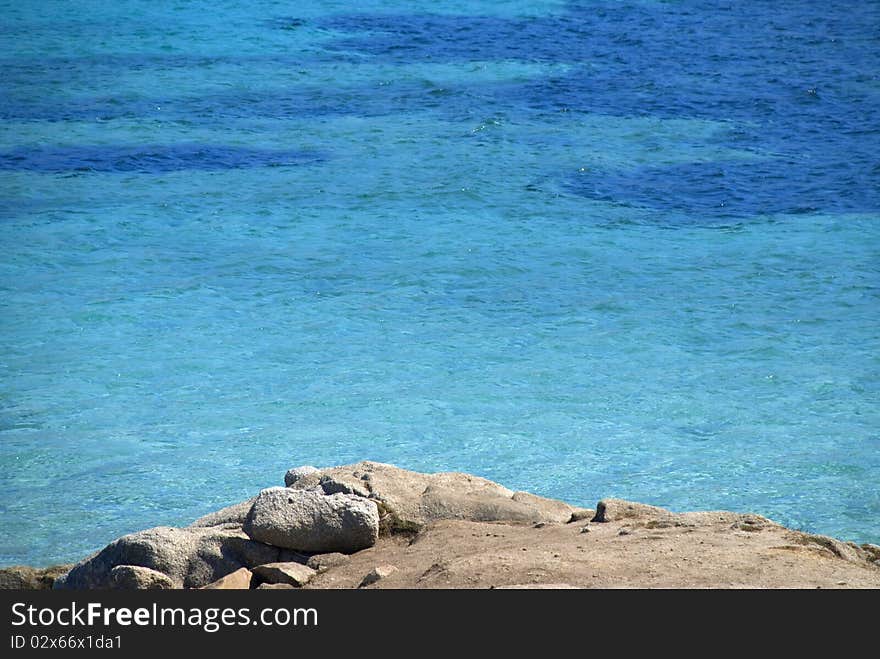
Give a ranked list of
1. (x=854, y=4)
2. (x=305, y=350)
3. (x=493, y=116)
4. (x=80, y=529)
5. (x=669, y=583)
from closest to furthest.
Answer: (x=669, y=583)
(x=80, y=529)
(x=305, y=350)
(x=493, y=116)
(x=854, y=4)

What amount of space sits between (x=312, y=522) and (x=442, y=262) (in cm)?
579

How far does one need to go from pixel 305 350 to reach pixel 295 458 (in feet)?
5.54

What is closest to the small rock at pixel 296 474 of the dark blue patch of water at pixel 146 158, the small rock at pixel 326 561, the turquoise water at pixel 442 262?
the small rock at pixel 326 561

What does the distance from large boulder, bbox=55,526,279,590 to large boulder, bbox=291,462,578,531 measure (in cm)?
49

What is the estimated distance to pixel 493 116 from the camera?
46.9 feet

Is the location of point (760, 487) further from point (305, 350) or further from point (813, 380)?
point (305, 350)

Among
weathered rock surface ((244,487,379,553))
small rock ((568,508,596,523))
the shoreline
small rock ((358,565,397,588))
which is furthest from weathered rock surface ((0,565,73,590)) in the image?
small rock ((568,508,596,523))

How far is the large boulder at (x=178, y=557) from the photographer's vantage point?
15.6 ft

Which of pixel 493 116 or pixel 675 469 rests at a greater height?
pixel 493 116

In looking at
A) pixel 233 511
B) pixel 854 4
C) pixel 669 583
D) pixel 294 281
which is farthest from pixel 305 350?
pixel 854 4

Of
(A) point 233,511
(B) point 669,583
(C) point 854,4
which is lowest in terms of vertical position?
(A) point 233,511

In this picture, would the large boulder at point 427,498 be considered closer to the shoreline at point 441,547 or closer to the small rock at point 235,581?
the shoreline at point 441,547

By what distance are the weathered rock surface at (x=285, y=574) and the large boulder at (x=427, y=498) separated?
0.54m

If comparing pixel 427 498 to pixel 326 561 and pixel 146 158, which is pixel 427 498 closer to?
pixel 326 561
